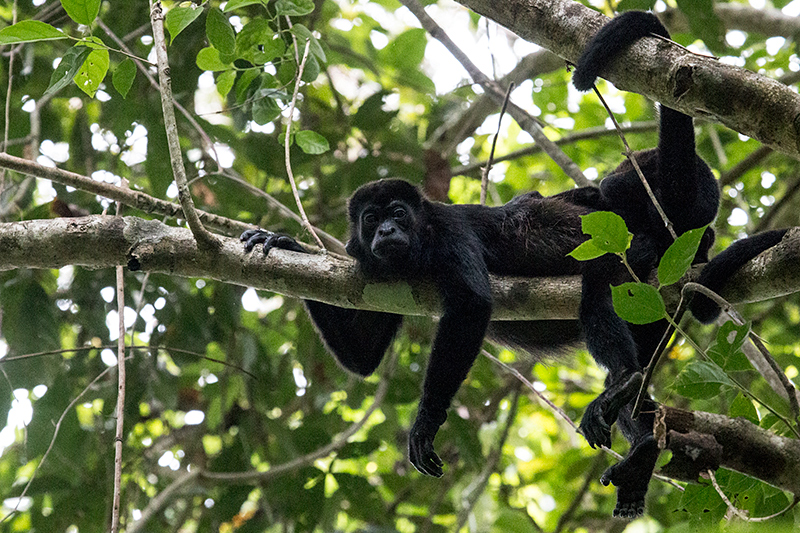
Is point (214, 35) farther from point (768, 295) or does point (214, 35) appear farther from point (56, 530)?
point (56, 530)

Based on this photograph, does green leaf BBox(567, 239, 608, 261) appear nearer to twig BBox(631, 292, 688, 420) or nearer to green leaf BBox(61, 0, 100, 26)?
twig BBox(631, 292, 688, 420)

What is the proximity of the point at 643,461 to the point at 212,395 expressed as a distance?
327 cm

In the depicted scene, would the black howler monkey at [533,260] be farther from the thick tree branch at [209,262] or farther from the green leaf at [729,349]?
the green leaf at [729,349]

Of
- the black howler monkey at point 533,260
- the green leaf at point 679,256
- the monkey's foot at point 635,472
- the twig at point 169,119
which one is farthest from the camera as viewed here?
the black howler monkey at point 533,260

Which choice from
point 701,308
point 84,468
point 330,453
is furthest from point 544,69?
point 84,468

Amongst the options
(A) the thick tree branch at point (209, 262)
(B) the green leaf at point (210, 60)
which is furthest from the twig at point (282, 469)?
(B) the green leaf at point (210, 60)

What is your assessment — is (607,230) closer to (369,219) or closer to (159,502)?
(369,219)

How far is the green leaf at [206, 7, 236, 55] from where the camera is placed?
3.05 m

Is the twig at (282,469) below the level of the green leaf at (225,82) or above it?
below

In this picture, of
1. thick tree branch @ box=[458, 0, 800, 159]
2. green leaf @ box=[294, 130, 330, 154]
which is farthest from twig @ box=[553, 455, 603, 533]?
thick tree branch @ box=[458, 0, 800, 159]

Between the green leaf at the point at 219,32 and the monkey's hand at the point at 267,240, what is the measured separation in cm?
79

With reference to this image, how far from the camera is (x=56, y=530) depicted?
4.55 m

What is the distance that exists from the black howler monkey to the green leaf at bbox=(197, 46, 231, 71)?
0.81 m

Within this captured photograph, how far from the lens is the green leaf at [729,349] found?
224 centimetres
